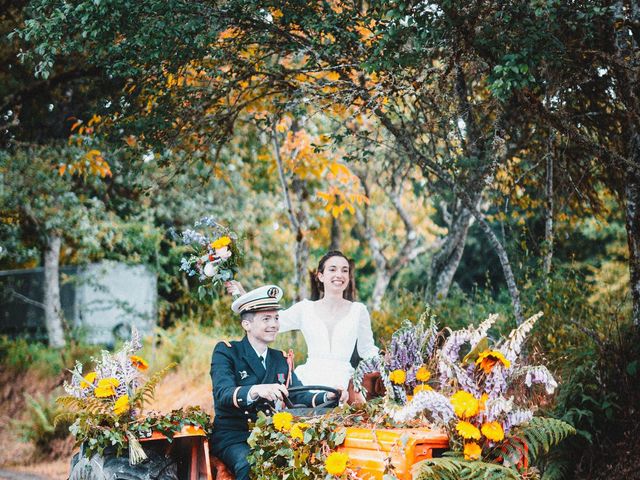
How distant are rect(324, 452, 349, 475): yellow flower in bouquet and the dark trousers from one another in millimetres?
843

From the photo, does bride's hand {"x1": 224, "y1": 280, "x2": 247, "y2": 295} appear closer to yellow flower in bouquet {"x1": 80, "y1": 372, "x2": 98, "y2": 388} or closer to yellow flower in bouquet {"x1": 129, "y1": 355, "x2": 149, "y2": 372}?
yellow flower in bouquet {"x1": 129, "y1": 355, "x2": 149, "y2": 372}

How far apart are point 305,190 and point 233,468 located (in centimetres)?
989

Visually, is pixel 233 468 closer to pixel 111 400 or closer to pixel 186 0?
pixel 111 400

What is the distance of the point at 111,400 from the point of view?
14.5ft

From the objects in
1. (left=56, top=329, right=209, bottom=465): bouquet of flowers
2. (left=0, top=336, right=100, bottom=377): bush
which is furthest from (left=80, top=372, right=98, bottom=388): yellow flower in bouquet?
(left=0, top=336, right=100, bottom=377): bush

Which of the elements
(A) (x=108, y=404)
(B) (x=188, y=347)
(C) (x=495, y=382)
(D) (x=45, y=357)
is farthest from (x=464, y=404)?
(D) (x=45, y=357)

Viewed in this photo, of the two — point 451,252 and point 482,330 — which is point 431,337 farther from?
point 451,252

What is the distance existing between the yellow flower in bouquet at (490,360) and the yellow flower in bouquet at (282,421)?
1.06m

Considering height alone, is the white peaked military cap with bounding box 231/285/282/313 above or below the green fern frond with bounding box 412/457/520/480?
above

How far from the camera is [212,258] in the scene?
606 cm

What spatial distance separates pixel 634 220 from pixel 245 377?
392 centimetres

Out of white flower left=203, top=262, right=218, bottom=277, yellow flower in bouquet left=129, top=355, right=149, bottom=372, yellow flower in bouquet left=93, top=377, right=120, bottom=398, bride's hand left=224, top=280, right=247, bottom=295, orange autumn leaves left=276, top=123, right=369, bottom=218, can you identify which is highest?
orange autumn leaves left=276, top=123, right=369, bottom=218

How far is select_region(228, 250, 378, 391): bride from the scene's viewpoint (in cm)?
Result: 614

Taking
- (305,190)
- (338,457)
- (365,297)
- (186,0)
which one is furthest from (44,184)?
(365,297)
